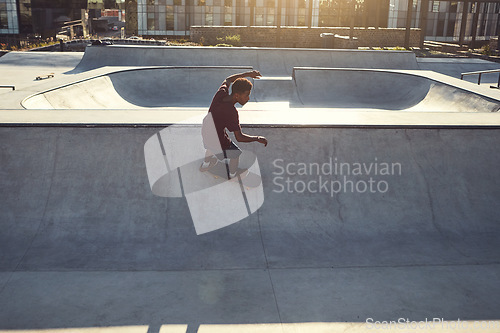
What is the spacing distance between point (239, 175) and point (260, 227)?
33.4 inches

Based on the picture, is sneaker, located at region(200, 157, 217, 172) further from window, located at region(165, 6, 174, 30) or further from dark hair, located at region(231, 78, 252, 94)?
window, located at region(165, 6, 174, 30)

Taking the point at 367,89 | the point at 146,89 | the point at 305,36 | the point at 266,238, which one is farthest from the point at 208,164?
the point at 305,36

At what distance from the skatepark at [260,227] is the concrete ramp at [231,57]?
12204 mm

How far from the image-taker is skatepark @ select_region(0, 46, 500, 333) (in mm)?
4875

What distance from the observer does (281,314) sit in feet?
15.8

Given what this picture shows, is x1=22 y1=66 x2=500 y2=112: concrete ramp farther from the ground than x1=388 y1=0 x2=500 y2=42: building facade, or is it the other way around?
x1=388 y1=0 x2=500 y2=42: building facade

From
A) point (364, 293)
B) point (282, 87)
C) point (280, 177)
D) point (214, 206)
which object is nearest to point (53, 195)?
point (214, 206)

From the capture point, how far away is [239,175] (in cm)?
654

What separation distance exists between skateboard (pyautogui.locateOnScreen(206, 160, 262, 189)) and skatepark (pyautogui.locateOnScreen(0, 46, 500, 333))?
0.74ft

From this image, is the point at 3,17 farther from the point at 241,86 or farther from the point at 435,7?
the point at 241,86

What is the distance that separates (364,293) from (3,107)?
8332mm

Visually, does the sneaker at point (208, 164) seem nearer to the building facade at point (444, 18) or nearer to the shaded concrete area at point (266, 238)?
the shaded concrete area at point (266, 238)

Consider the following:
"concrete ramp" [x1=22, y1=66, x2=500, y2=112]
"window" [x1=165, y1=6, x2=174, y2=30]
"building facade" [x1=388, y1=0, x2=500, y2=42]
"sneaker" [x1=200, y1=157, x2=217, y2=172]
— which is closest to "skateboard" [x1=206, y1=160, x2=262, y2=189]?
"sneaker" [x1=200, y1=157, x2=217, y2=172]

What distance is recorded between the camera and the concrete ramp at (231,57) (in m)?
21.1
